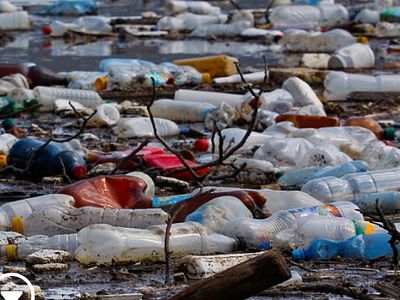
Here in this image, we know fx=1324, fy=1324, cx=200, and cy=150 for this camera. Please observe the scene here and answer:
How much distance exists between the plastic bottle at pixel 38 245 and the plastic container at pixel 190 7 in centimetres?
1448

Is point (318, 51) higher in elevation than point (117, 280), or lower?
lower

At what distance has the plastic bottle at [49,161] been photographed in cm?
861

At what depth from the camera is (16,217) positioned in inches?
276

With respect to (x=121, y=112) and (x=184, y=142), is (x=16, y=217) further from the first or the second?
(x=121, y=112)

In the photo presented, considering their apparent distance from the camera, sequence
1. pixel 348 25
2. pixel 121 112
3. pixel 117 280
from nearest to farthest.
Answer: pixel 117 280
pixel 121 112
pixel 348 25

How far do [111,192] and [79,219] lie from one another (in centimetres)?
57

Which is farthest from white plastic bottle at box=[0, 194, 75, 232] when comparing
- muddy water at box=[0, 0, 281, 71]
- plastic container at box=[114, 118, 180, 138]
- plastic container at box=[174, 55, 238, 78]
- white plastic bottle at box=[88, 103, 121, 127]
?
muddy water at box=[0, 0, 281, 71]

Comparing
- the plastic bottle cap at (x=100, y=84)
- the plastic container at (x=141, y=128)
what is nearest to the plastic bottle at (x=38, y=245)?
the plastic container at (x=141, y=128)

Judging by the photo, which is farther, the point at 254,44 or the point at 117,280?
the point at 254,44

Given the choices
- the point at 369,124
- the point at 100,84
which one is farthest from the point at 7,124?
the point at 369,124

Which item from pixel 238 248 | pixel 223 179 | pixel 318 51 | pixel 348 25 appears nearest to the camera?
pixel 238 248

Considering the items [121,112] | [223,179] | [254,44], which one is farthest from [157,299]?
[254,44]

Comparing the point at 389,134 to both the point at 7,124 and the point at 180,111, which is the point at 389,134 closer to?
the point at 180,111

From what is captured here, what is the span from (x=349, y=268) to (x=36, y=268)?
4.76 ft
